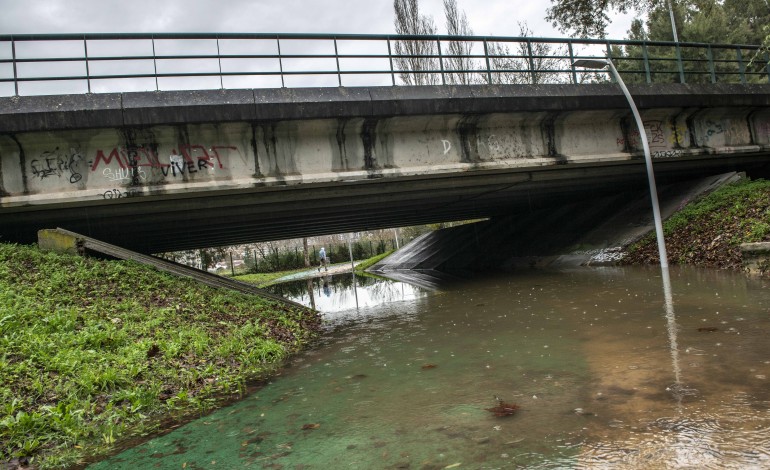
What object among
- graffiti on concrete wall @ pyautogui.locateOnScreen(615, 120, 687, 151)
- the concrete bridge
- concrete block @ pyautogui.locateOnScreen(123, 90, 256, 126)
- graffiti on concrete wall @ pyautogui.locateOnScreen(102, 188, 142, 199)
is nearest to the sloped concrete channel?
the concrete bridge

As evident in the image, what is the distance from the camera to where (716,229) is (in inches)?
538

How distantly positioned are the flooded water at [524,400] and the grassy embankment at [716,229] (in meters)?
4.45

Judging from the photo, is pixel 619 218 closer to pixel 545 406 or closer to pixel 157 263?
pixel 157 263

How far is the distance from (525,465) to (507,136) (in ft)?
37.1

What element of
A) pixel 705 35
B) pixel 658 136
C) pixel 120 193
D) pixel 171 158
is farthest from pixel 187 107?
pixel 705 35

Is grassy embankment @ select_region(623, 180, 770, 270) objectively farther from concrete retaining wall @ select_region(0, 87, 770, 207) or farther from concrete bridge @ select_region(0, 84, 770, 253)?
concrete retaining wall @ select_region(0, 87, 770, 207)

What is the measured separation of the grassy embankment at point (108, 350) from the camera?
4.38 metres

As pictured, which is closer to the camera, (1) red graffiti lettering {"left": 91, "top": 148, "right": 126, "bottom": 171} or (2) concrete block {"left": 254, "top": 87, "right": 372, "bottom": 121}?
(1) red graffiti lettering {"left": 91, "top": 148, "right": 126, "bottom": 171}

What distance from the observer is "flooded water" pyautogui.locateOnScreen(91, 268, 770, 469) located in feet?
10.7

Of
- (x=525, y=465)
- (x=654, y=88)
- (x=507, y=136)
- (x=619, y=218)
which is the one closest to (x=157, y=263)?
(x=507, y=136)

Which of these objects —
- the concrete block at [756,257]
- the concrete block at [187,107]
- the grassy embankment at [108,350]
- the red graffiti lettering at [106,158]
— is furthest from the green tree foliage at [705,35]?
the grassy embankment at [108,350]

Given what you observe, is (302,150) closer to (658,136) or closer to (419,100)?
(419,100)

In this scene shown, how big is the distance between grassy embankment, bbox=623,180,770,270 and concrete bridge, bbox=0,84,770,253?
5.14 feet

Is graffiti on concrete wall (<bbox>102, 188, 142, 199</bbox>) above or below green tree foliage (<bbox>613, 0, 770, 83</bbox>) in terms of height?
below
